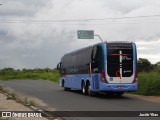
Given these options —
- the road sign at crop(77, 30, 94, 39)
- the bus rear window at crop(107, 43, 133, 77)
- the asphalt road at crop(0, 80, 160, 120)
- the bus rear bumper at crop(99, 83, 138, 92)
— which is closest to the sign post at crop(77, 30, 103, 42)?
the road sign at crop(77, 30, 94, 39)

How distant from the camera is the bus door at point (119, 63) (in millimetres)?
27094

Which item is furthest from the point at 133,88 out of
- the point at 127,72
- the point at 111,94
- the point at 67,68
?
the point at 67,68

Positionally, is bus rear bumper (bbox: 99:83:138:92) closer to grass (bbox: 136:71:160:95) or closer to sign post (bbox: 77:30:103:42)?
grass (bbox: 136:71:160:95)

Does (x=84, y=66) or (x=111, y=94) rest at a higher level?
(x=84, y=66)

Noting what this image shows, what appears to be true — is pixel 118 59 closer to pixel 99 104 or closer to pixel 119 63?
pixel 119 63

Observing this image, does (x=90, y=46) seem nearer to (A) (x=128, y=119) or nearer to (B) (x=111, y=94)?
(B) (x=111, y=94)

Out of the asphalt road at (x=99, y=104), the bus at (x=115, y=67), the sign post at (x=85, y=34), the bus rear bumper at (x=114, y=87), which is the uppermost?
the sign post at (x=85, y=34)

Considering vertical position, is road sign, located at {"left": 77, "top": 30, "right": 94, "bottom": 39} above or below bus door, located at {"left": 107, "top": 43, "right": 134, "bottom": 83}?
above

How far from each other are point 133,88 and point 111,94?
13.5 ft

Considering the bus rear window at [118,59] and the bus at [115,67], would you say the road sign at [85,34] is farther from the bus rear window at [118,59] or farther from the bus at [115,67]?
the bus rear window at [118,59]

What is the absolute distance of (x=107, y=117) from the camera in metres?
16.5

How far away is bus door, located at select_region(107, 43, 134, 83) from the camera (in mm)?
27094

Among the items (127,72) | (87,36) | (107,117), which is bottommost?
(107,117)

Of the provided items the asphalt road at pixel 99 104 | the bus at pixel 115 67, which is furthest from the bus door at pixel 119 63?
the asphalt road at pixel 99 104
